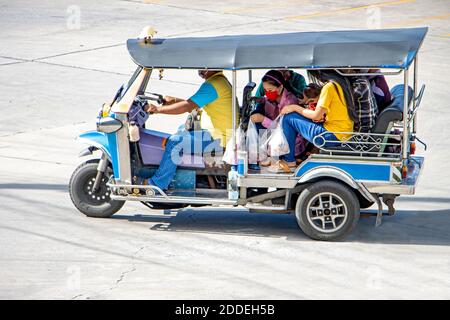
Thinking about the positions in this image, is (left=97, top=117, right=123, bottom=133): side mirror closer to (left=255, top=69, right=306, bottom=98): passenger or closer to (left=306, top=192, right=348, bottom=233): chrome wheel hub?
(left=255, top=69, right=306, bottom=98): passenger

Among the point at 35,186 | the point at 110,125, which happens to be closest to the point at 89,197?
the point at 110,125

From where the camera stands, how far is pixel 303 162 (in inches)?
385

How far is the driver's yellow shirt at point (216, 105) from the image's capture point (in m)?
9.98

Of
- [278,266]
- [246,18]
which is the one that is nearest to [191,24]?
[246,18]

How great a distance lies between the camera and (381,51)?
934cm

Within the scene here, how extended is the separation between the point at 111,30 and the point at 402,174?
1292cm

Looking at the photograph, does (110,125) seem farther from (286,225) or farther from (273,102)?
(286,225)

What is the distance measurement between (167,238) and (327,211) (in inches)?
63.7

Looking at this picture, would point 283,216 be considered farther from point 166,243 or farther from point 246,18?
point 246,18

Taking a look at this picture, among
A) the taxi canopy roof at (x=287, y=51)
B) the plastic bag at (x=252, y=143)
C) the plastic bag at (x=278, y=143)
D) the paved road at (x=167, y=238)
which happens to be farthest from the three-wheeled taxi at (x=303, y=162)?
the paved road at (x=167, y=238)

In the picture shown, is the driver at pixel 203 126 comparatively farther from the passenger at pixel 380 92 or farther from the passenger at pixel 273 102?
the passenger at pixel 380 92

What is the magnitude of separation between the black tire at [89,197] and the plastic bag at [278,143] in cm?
178

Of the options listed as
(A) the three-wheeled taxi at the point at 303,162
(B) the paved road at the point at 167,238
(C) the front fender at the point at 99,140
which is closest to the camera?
(B) the paved road at the point at 167,238

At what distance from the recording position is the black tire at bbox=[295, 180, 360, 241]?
9.64 m
